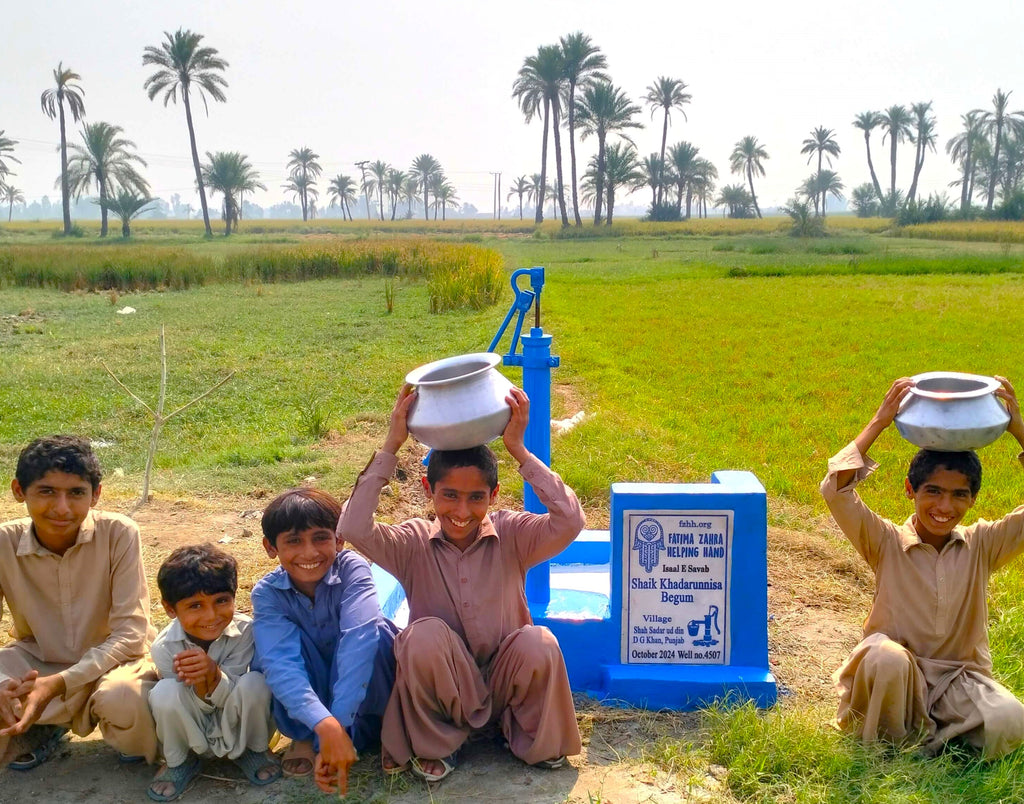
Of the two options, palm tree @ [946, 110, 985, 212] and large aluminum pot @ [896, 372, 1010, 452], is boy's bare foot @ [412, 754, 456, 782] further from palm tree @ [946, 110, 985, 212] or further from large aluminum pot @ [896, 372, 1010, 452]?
palm tree @ [946, 110, 985, 212]

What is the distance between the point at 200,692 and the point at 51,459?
829mm

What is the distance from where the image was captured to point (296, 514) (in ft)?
8.76

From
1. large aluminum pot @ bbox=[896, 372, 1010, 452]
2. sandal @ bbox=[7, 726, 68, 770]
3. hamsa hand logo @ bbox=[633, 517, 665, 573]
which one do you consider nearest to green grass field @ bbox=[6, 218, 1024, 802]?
hamsa hand logo @ bbox=[633, 517, 665, 573]

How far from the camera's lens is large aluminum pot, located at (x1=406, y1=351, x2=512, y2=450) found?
2.51 metres

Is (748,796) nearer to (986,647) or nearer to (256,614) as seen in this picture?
(986,647)

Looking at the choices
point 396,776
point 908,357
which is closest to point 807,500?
point 396,776

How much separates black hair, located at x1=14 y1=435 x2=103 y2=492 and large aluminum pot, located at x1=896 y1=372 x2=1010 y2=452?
98.5 inches

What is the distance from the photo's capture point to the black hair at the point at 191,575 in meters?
2.59

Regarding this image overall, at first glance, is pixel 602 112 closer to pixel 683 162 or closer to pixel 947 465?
pixel 683 162

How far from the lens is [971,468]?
8.95 feet

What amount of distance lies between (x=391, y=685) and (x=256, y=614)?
0.48m

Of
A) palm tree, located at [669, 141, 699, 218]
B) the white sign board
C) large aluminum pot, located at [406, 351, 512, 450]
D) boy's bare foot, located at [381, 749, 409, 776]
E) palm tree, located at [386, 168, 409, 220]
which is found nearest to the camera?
large aluminum pot, located at [406, 351, 512, 450]

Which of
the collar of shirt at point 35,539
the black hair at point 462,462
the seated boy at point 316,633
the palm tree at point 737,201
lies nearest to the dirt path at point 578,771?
the seated boy at point 316,633

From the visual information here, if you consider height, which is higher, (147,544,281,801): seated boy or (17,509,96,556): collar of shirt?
(17,509,96,556): collar of shirt
